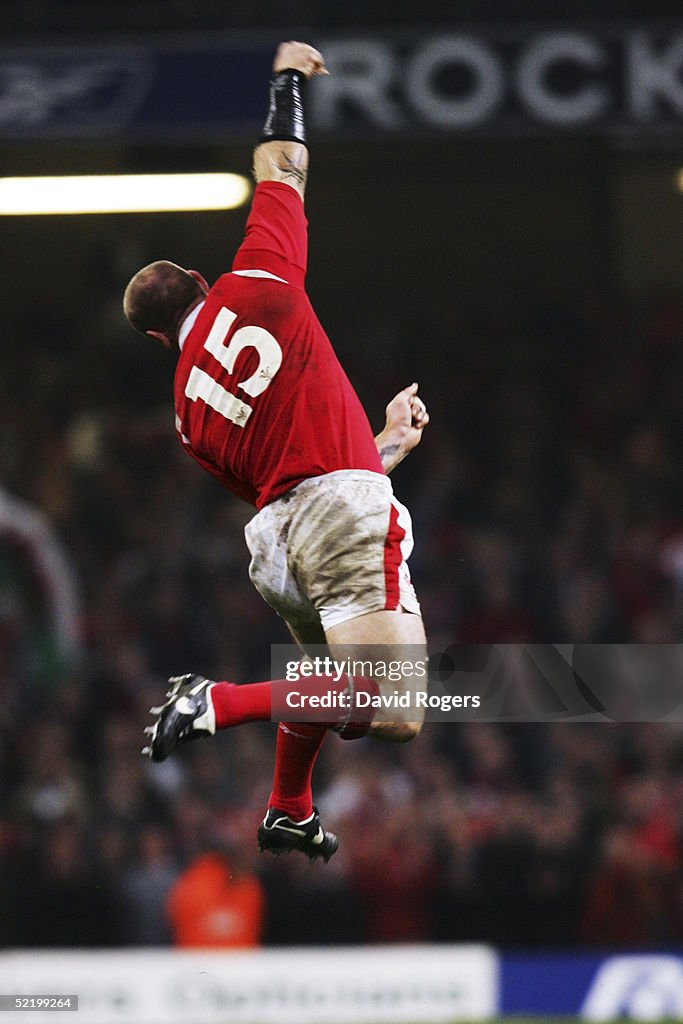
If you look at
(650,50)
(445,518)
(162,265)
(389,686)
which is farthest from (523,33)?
(389,686)

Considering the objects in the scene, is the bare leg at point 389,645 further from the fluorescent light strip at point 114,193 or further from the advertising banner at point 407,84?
the advertising banner at point 407,84

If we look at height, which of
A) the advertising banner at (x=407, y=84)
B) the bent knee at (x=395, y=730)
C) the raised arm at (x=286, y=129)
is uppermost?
the advertising banner at (x=407, y=84)

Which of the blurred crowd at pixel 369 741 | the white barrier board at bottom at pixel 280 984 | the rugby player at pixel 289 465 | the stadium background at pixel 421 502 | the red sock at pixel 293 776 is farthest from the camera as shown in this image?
the blurred crowd at pixel 369 741

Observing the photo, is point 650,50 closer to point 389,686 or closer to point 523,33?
point 523,33

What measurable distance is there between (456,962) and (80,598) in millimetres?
4286

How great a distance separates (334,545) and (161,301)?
0.87 meters

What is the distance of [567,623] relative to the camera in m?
12.0

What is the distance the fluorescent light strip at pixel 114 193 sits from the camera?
10305mm

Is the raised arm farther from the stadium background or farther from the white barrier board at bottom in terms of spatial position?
the white barrier board at bottom

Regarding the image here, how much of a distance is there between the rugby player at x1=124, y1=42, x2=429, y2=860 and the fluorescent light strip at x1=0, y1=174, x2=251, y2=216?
198 inches

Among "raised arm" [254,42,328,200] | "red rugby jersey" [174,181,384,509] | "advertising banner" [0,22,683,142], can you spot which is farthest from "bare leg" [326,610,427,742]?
"advertising banner" [0,22,683,142]

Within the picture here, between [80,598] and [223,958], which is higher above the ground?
[80,598]

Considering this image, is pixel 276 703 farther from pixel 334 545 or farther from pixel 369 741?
pixel 369 741

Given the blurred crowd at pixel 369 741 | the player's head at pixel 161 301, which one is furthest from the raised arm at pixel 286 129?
the blurred crowd at pixel 369 741
